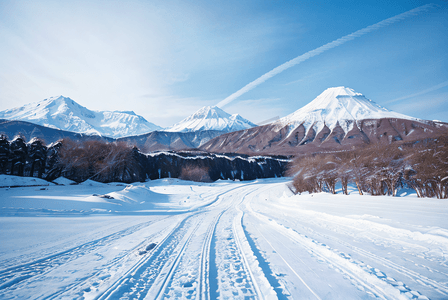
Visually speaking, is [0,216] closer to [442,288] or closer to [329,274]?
[329,274]

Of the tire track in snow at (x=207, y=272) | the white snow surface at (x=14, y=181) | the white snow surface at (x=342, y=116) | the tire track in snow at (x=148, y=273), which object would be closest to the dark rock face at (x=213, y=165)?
the white snow surface at (x=14, y=181)

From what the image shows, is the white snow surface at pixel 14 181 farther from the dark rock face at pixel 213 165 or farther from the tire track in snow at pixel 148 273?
the tire track in snow at pixel 148 273

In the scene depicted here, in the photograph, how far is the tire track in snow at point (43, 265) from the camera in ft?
10.4

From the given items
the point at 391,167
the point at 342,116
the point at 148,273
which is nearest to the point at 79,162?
the point at 148,273

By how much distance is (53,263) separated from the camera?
3914 millimetres

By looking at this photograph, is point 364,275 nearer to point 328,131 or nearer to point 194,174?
point 194,174

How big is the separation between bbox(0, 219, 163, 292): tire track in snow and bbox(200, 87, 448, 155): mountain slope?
12201 centimetres

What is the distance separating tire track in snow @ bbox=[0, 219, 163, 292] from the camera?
3165mm

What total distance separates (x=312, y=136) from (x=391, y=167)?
508 feet

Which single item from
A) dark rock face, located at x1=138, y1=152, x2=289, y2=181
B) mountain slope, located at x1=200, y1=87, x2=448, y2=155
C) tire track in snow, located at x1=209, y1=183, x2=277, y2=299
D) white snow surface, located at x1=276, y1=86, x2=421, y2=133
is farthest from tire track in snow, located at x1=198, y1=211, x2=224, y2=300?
white snow surface, located at x1=276, y1=86, x2=421, y2=133

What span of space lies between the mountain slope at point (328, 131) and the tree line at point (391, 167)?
101768 mm

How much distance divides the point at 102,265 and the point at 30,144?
34175mm

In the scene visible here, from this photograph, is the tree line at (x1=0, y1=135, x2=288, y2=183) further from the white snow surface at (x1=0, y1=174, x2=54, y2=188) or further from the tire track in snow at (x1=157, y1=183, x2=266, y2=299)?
the tire track in snow at (x1=157, y1=183, x2=266, y2=299)

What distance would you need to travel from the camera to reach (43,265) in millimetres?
3789
